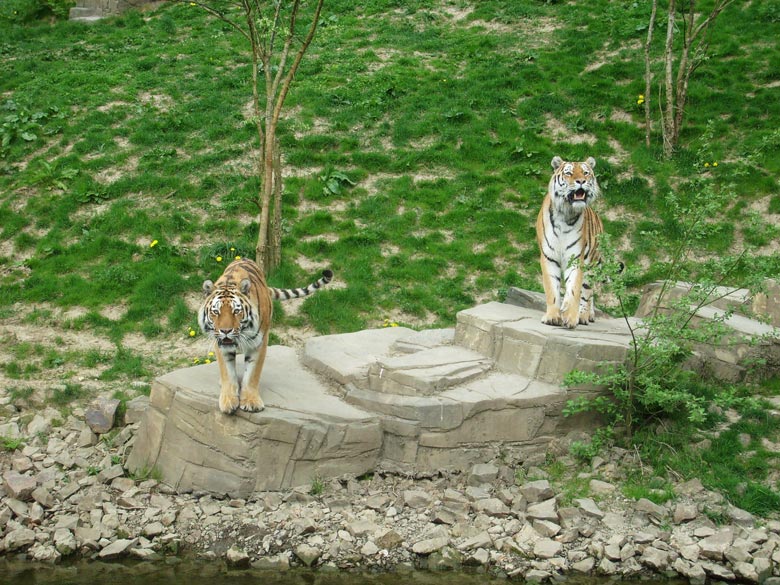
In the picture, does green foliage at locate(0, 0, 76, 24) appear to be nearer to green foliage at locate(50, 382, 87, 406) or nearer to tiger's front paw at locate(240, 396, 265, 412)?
green foliage at locate(50, 382, 87, 406)

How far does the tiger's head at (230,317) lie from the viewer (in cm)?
639

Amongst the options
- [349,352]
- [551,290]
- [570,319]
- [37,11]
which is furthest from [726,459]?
[37,11]

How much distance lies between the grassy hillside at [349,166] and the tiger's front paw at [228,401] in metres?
2.89

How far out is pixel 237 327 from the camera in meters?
6.43

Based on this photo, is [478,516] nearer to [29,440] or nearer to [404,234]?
[29,440]

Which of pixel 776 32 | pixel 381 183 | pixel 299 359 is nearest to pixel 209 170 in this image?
pixel 381 183

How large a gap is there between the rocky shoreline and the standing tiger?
1.54 meters

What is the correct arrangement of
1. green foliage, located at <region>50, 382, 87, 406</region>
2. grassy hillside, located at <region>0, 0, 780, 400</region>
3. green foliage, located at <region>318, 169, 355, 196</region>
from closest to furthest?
1. green foliage, located at <region>50, 382, 87, 406</region>
2. grassy hillside, located at <region>0, 0, 780, 400</region>
3. green foliage, located at <region>318, 169, 355, 196</region>

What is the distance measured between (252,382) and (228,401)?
268 mm

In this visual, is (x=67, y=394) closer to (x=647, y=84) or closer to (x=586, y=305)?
(x=586, y=305)

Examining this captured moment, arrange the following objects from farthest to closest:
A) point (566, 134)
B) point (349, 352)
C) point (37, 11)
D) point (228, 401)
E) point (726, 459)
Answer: point (37, 11)
point (566, 134)
point (349, 352)
point (726, 459)
point (228, 401)

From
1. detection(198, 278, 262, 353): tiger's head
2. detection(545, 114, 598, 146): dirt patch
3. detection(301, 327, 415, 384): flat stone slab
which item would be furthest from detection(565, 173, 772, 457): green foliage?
detection(545, 114, 598, 146): dirt patch

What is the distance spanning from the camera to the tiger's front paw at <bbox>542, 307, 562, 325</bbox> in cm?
812

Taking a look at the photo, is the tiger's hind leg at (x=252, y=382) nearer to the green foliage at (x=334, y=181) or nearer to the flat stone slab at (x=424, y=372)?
the flat stone slab at (x=424, y=372)
